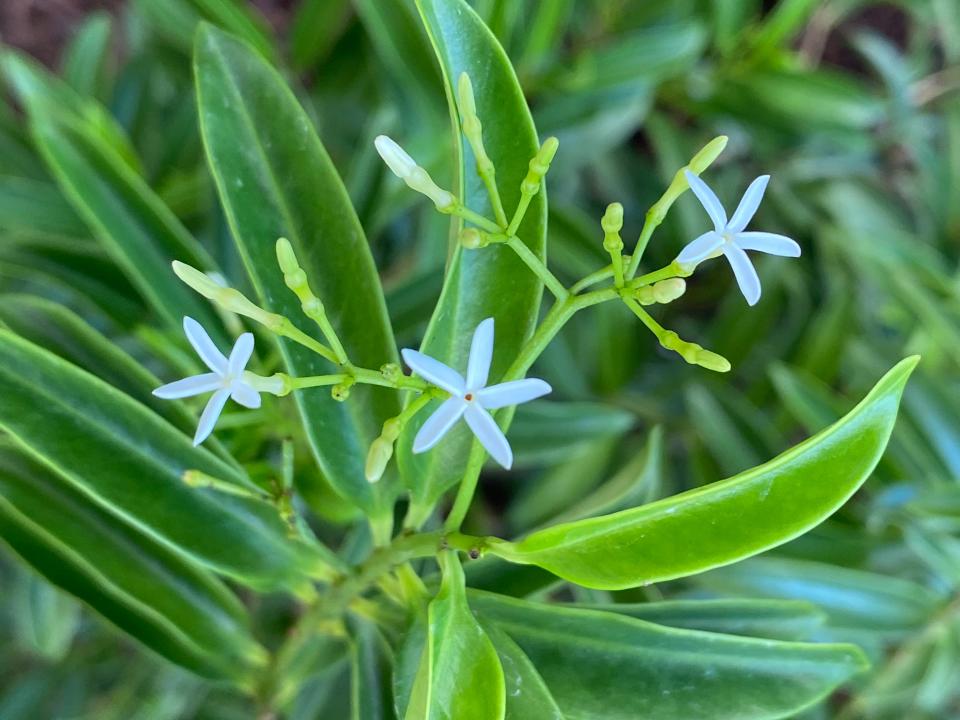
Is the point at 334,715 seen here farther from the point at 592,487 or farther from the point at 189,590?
the point at 592,487

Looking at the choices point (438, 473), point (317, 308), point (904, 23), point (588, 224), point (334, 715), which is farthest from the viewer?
point (904, 23)

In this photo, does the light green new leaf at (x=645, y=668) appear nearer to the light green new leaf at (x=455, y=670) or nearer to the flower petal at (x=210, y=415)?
the light green new leaf at (x=455, y=670)

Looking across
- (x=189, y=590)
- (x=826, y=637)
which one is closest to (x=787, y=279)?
(x=826, y=637)

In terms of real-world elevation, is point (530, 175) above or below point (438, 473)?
above

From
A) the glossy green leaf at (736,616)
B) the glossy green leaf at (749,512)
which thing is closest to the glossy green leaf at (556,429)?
the glossy green leaf at (736,616)

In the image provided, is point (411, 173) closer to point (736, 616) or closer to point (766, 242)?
point (766, 242)

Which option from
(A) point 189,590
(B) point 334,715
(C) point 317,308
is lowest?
(B) point 334,715
